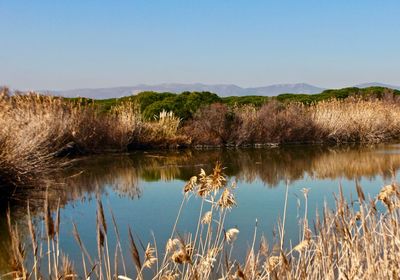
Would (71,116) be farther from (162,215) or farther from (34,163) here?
(162,215)

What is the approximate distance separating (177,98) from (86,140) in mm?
4970

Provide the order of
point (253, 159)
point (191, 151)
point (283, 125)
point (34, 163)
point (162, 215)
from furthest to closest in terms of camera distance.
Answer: point (283, 125) < point (191, 151) < point (253, 159) < point (34, 163) < point (162, 215)

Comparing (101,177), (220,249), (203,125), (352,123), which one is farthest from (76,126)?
(220,249)

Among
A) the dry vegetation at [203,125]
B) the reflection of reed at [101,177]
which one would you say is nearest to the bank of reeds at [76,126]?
the dry vegetation at [203,125]

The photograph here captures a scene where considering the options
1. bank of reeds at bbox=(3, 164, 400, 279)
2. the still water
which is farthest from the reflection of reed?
bank of reeds at bbox=(3, 164, 400, 279)

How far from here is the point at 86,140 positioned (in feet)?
44.2

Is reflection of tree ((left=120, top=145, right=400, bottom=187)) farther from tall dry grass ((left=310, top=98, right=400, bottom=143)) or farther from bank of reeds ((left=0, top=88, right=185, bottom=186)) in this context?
tall dry grass ((left=310, top=98, right=400, bottom=143))

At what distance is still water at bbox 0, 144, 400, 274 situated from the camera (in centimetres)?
558

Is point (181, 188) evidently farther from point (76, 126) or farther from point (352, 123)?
point (352, 123)

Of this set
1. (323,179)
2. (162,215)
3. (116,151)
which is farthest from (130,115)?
(162,215)

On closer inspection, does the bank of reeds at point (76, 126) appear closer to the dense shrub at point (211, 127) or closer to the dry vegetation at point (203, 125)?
the dry vegetation at point (203, 125)

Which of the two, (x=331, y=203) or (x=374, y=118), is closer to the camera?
(x=331, y=203)

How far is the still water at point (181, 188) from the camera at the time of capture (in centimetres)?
558

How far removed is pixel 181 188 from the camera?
8.41 meters
